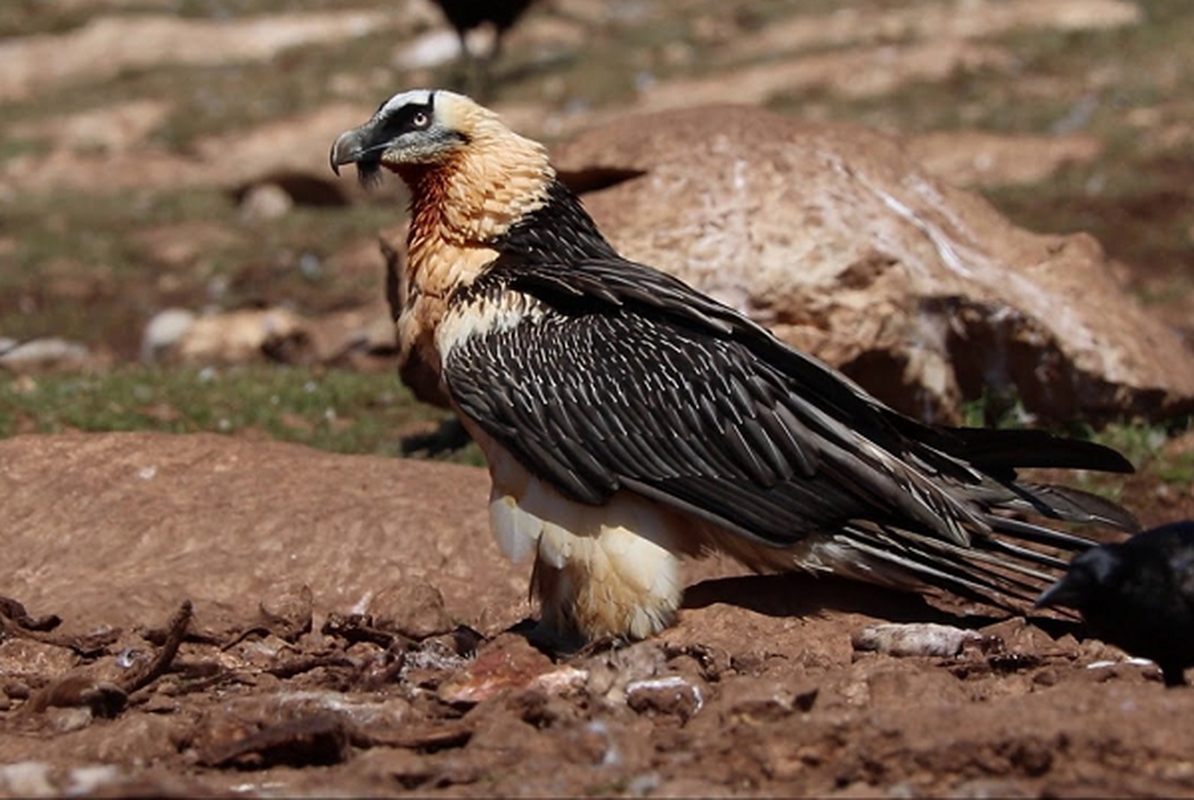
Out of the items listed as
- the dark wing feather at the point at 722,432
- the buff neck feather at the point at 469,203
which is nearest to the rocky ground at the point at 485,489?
the dark wing feather at the point at 722,432

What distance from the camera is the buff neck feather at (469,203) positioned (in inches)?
258

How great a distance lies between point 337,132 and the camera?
24.4 meters

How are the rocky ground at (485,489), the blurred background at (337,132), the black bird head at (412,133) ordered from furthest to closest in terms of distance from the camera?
the blurred background at (337,132)
the black bird head at (412,133)
the rocky ground at (485,489)

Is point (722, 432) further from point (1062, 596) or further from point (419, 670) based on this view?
point (1062, 596)

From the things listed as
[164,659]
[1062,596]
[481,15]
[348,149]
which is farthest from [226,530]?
[481,15]

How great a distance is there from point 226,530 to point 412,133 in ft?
6.28

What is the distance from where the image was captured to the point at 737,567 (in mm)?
7477

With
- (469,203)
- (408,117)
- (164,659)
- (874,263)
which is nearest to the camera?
(164,659)

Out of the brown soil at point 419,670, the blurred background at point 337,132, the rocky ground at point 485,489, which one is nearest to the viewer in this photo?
the brown soil at point 419,670

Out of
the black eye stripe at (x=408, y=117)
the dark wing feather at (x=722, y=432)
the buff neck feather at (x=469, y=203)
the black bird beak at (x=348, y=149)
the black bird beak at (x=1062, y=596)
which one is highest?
the black eye stripe at (x=408, y=117)

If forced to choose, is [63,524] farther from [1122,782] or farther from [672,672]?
[1122,782]

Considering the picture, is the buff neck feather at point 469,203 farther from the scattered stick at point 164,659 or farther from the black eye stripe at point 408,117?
the scattered stick at point 164,659

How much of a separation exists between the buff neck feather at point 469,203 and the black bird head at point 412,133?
1.2 inches

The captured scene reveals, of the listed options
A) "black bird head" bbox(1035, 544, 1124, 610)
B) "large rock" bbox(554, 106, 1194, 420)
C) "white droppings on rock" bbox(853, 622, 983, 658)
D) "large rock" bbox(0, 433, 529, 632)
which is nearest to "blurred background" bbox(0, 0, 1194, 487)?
"large rock" bbox(554, 106, 1194, 420)
